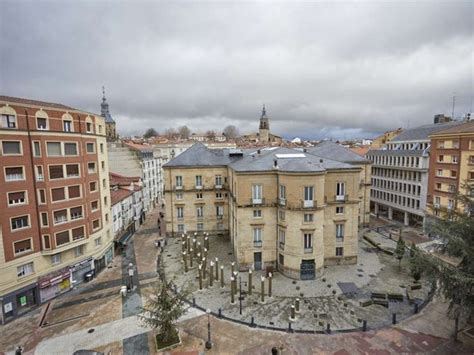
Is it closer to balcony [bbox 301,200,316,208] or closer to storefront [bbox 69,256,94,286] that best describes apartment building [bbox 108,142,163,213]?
storefront [bbox 69,256,94,286]

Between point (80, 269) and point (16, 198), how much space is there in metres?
11.0

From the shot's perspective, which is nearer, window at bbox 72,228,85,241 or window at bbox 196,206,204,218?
window at bbox 72,228,85,241

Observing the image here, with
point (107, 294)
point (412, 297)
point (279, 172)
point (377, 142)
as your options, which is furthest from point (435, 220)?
point (377, 142)

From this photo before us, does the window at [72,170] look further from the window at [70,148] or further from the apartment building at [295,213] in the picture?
the apartment building at [295,213]

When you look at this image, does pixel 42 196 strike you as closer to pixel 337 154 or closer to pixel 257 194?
pixel 257 194

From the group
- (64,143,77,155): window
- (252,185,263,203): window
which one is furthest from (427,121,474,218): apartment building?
(64,143,77,155): window

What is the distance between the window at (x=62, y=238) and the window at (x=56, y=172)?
6.23 metres

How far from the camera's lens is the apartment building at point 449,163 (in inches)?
1577

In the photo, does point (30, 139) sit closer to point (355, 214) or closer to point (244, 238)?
→ point (244, 238)

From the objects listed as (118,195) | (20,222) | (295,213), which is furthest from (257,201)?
(118,195)

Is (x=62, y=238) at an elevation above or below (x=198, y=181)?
below

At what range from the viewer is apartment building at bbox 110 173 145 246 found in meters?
43.0

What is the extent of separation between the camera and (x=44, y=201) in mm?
28078

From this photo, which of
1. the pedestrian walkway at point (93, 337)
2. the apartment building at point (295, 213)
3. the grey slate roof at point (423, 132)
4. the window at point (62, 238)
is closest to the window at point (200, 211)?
the apartment building at point (295, 213)
